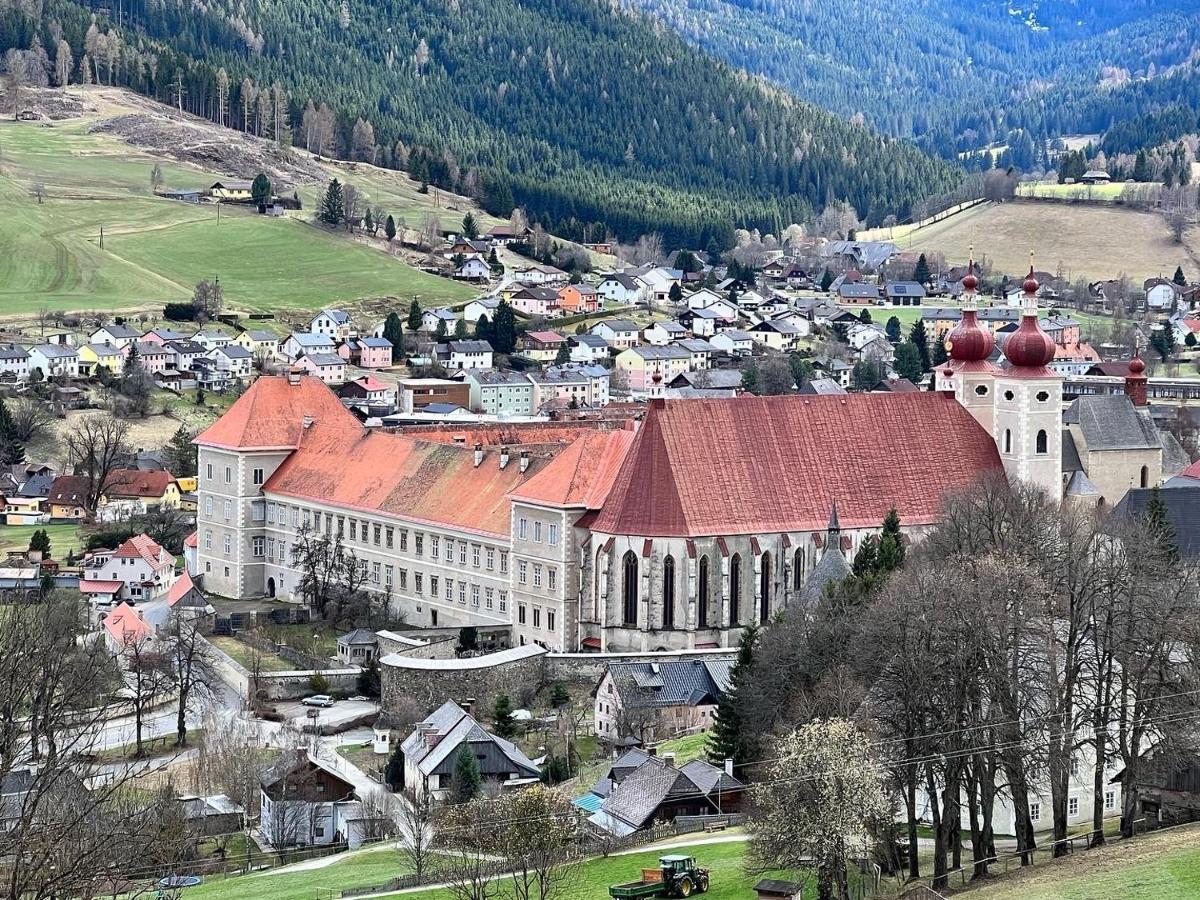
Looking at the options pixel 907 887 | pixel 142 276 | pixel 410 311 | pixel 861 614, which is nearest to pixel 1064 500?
pixel 861 614

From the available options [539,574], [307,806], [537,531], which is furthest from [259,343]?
[307,806]

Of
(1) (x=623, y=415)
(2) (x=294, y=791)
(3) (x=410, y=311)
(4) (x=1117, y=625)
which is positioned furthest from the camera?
(3) (x=410, y=311)

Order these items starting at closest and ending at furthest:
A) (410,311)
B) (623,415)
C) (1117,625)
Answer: (1117,625), (623,415), (410,311)

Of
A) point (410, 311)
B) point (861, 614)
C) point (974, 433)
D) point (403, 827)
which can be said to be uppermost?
point (410, 311)

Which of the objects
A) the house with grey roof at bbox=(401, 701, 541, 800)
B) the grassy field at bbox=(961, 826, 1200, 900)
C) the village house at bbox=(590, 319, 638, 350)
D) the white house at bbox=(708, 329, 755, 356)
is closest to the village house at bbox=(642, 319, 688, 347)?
the village house at bbox=(590, 319, 638, 350)

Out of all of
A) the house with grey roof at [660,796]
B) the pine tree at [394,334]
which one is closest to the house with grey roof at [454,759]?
the house with grey roof at [660,796]

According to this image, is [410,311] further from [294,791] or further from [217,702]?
[294,791]
